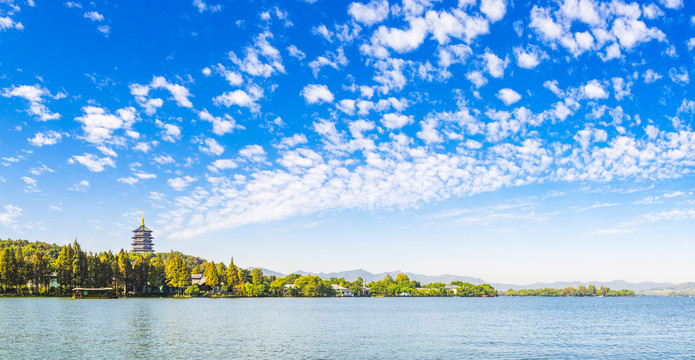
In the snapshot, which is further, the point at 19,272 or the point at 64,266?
the point at 64,266

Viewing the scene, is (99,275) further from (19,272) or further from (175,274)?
(175,274)

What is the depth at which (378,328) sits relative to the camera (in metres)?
60.9

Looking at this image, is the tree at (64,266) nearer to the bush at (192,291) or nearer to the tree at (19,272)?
the tree at (19,272)

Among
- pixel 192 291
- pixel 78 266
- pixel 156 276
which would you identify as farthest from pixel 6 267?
pixel 192 291

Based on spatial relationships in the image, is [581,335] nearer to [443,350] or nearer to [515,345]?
[515,345]

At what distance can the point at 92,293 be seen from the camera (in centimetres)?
13388

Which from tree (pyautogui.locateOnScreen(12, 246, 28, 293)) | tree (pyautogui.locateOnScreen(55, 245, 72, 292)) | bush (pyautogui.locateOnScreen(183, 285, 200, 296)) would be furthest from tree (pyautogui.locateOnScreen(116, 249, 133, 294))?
tree (pyautogui.locateOnScreen(12, 246, 28, 293))

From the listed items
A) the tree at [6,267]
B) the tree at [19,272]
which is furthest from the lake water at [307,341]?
the tree at [19,272]

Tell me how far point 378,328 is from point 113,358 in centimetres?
3381

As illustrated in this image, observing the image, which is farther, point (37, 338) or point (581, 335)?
point (581, 335)

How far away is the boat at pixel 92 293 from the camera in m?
131

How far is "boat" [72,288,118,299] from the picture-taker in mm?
130650

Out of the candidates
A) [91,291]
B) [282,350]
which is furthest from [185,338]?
[91,291]

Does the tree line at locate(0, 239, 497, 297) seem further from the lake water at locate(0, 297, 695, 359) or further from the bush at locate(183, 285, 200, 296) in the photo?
the lake water at locate(0, 297, 695, 359)
